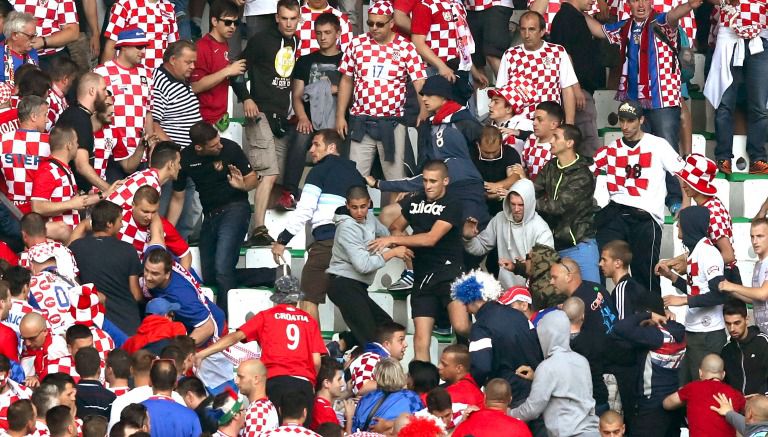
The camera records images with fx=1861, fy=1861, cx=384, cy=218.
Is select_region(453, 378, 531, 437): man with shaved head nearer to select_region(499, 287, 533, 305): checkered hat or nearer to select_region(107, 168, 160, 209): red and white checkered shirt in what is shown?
select_region(499, 287, 533, 305): checkered hat

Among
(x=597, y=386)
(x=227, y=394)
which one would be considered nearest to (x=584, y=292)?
(x=597, y=386)

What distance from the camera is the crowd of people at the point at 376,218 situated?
1150 centimetres

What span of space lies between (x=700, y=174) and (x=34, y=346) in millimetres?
5078

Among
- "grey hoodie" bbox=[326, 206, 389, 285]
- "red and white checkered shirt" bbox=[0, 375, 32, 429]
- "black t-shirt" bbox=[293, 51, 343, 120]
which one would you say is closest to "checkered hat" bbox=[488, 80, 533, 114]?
"black t-shirt" bbox=[293, 51, 343, 120]

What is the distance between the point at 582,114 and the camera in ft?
50.2

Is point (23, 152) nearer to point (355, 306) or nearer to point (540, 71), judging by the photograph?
point (355, 306)

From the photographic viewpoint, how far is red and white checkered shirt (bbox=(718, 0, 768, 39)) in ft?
50.5

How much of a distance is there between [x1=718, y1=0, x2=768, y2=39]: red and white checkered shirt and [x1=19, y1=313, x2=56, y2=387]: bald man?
6744 mm

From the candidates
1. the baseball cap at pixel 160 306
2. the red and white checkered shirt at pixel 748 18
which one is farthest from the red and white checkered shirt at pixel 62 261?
the red and white checkered shirt at pixel 748 18

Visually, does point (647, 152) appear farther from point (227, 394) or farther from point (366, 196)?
point (227, 394)

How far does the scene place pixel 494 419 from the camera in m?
11.0

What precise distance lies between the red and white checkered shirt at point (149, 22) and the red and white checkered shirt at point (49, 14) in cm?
34

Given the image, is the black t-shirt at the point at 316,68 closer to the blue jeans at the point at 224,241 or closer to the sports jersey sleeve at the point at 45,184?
the blue jeans at the point at 224,241

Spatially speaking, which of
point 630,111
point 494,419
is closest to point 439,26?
point 630,111
